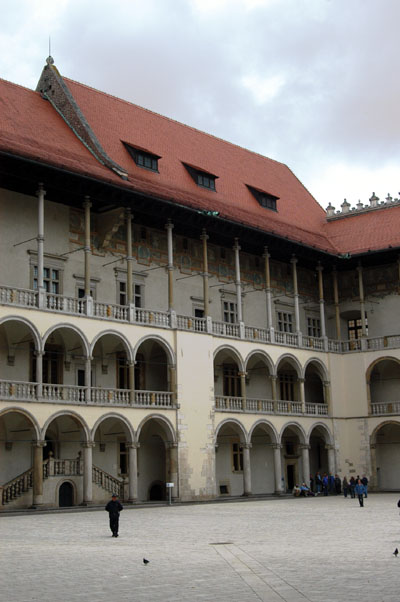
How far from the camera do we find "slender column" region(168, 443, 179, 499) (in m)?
30.1

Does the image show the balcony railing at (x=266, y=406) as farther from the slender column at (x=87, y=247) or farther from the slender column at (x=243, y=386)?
the slender column at (x=87, y=247)

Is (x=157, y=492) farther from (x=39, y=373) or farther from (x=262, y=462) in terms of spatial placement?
(x=39, y=373)

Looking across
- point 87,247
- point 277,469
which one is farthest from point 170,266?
point 277,469

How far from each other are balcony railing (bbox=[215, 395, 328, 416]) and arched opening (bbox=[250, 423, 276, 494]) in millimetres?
1517

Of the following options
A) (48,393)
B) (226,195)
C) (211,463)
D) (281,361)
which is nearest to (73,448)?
(48,393)

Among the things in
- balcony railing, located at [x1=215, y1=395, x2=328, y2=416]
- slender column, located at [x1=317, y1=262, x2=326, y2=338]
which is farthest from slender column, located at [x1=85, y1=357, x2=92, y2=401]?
slender column, located at [x1=317, y1=262, x2=326, y2=338]

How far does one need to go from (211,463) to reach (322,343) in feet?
32.8

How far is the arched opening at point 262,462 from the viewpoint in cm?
3709

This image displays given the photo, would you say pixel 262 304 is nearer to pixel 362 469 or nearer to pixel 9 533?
pixel 362 469

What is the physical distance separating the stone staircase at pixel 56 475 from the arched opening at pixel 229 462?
22.5 ft

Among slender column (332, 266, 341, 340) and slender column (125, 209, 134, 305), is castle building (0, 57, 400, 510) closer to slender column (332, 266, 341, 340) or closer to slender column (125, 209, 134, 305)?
slender column (125, 209, 134, 305)

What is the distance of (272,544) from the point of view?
14.5m

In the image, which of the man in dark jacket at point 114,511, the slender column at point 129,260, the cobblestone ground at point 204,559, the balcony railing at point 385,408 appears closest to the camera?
the cobblestone ground at point 204,559

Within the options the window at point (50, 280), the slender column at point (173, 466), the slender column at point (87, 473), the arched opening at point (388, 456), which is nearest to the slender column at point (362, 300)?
the arched opening at point (388, 456)
